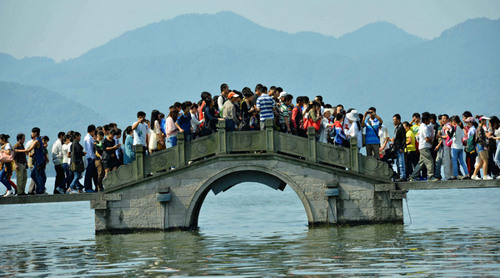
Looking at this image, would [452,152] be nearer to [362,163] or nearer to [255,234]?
[362,163]

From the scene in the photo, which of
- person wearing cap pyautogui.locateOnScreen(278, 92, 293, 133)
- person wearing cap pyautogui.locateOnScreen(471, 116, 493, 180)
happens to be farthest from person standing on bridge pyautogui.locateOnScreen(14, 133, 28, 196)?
person wearing cap pyautogui.locateOnScreen(471, 116, 493, 180)

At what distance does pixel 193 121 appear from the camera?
25438mm

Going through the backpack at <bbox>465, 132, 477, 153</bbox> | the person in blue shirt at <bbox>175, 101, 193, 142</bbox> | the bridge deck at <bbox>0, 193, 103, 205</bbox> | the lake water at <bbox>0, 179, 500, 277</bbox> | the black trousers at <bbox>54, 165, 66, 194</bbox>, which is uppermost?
the person in blue shirt at <bbox>175, 101, 193, 142</bbox>

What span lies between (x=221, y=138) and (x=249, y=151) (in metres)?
0.93

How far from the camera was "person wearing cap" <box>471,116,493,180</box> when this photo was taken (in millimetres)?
23656

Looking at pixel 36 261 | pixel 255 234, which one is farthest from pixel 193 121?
pixel 36 261

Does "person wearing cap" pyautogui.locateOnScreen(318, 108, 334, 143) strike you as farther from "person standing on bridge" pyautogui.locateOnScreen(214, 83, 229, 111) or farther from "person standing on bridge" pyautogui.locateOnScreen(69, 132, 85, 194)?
"person standing on bridge" pyautogui.locateOnScreen(69, 132, 85, 194)

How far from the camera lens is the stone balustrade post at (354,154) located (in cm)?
2453

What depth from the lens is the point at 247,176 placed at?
25.9m

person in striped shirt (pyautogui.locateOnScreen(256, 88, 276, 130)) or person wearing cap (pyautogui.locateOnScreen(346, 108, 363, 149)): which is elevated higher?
person in striped shirt (pyautogui.locateOnScreen(256, 88, 276, 130))

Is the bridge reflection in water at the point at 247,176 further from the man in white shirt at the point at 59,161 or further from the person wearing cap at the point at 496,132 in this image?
the person wearing cap at the point at 496,132

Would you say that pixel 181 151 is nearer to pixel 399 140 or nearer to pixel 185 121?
pixel 185 121

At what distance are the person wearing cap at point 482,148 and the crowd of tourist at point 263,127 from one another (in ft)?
0.11

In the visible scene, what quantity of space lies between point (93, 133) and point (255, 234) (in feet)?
19.1
